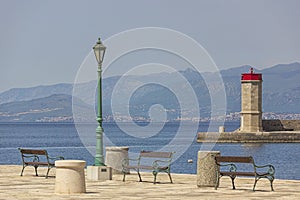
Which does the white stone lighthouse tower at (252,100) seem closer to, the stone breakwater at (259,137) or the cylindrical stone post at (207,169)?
the stone breakwater at (259,137)

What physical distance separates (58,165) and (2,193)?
1.49 metres

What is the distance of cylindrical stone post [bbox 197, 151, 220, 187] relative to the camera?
22.4 meters

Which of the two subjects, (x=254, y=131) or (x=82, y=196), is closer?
(x=82, y=196)

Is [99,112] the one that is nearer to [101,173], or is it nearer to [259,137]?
[101,173]

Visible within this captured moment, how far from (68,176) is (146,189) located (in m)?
2.34

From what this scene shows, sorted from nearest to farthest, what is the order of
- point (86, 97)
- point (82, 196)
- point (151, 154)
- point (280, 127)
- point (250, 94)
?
point (82, 196) < point (151, 154) < point (86, 97) < point (250, 94) < point (280, 127)

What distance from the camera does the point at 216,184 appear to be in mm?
22250

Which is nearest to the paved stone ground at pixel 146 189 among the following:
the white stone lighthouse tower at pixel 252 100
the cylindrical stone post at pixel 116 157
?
the cylindrical stone post at pixel 116 157

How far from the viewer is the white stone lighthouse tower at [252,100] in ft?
338

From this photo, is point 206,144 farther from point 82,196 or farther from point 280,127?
point 82,196

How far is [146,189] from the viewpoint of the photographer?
2208 cm

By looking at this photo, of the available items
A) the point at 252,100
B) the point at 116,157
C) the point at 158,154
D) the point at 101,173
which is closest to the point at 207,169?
the point at 158,154

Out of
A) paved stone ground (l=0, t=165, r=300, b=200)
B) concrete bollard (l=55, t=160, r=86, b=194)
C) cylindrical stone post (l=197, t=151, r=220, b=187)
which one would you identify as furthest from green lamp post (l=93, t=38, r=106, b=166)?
concrete bollard (l=55, t=160, r=86, b=194)

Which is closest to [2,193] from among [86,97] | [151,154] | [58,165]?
[58,165]
